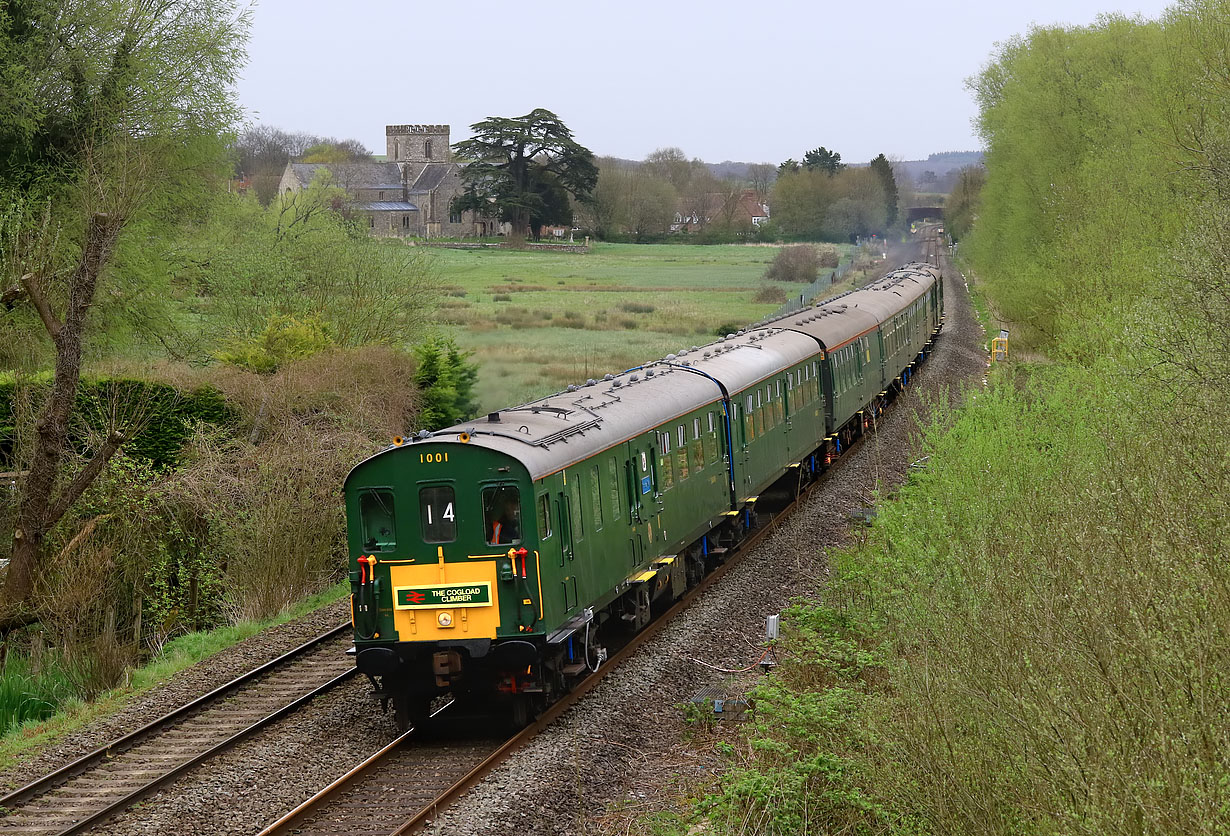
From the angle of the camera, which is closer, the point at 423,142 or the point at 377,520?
the point at 377,520

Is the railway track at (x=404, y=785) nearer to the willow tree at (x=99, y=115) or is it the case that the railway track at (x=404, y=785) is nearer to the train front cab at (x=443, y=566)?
the train front cab at (x=443, y=566)

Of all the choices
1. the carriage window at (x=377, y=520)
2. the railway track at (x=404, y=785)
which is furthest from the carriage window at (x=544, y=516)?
Answer: the railway track at (x=404, y=785)

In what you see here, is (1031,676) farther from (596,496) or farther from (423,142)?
(423,142)

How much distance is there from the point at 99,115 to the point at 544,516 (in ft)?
64.4

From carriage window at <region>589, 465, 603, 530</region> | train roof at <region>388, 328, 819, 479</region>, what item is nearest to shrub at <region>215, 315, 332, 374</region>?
train roof at <region>388, 328, 819, 479</region>

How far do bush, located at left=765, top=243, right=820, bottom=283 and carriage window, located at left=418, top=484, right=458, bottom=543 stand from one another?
61.9 meters

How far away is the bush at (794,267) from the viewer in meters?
73.9

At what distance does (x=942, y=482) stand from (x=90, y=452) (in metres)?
14.5

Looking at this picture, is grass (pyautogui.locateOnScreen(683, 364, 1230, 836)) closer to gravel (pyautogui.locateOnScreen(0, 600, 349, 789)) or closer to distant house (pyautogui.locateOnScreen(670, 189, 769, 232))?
gravel (pyautogui.locateOnScreen(0, 600, 349, 789))

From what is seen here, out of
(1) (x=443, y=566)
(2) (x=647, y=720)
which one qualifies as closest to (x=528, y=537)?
(1) (x=443, y=566)

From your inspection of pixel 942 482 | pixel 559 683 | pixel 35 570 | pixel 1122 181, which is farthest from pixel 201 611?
pixel 1122 181

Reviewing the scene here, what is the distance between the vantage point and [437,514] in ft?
39.4

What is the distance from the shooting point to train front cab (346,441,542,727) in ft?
38.7

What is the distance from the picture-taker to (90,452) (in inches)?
843
